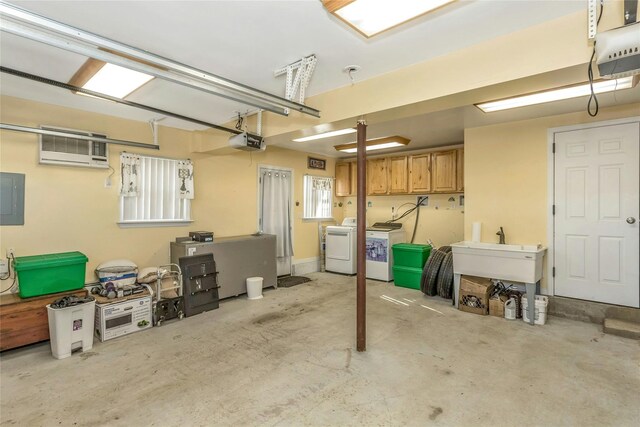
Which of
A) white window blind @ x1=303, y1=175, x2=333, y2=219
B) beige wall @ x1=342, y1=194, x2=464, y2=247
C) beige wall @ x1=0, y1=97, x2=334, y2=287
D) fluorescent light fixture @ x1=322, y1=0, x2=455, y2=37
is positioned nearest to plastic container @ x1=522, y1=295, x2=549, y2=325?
beige wall @ x1=342, y1=194, x2=464, y2=247

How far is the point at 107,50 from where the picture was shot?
209 cm

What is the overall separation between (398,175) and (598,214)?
10.6 feet

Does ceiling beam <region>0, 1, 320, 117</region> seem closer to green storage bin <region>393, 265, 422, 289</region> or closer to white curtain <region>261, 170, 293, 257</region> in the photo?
white curtain <region>261, 170, 293, 257</region>

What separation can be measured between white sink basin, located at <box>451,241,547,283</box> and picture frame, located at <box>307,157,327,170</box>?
364 centimetres

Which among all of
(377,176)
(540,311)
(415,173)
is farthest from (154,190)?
(540,311)

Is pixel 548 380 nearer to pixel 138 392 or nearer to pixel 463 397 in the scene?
pixel 463 397

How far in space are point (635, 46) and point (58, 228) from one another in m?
5.25

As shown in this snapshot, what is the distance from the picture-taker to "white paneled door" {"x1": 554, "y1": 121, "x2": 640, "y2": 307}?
3.63m

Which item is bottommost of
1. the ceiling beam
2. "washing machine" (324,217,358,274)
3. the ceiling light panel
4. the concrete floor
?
the concrete floor

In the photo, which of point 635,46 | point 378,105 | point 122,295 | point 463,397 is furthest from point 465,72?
point 122,295

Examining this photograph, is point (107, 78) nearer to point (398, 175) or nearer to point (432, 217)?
point (398, 175)

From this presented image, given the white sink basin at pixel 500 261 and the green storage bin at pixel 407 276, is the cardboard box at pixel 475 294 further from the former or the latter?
the green storage bin at pixel 407 276

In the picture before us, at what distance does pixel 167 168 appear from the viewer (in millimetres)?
4629

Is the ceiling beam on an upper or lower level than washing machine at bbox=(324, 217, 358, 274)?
upper
